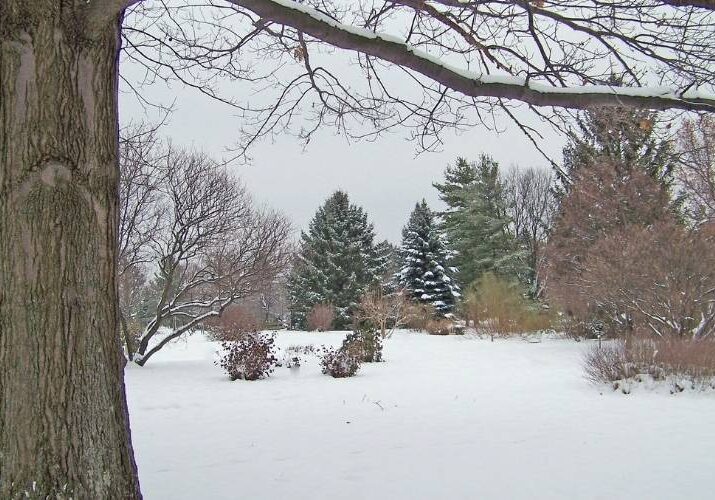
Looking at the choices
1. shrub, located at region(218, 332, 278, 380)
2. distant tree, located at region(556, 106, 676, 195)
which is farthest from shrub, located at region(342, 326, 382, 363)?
distant tree, located at region(556, 106, 676, 195)

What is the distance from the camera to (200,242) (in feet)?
45.5

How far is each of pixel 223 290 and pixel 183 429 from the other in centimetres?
793

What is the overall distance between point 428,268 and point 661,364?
23395 millimetres

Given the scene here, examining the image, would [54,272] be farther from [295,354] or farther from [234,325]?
[295,354]

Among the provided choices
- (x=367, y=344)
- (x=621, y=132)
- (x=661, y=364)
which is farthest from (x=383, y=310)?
(x=621, y=132)

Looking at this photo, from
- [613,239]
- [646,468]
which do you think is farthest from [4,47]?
[613,239]

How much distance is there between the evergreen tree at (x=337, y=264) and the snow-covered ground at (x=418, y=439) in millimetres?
21938

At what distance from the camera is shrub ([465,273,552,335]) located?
2142cm

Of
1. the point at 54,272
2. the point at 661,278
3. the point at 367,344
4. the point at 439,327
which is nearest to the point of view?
the point at 54,272

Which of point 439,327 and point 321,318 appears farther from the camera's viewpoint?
point 321,318

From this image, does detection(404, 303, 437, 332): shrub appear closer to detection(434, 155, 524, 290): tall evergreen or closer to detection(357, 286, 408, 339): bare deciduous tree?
detection(357, 286, 408, 339): bare deciduous tree

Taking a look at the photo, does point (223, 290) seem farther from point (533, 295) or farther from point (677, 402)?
point (533, 295)

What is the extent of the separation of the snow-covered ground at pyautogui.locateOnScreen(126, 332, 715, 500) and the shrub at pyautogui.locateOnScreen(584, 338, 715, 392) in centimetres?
29

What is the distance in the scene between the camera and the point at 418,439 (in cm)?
555
